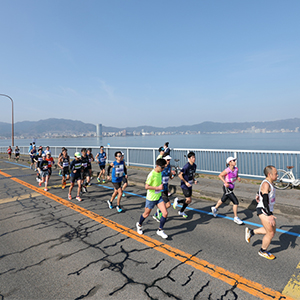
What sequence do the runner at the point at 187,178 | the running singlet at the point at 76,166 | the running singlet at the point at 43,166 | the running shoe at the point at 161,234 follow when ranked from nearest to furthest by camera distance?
the running shoe at the point at 161,234 < the runner at the point at 187,178 < the running singlet at the point at 76,166 < the running singlet at the point at 43,166

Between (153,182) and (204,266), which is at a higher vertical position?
(153,182)

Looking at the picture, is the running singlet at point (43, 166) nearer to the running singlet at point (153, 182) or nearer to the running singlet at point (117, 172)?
the running singlet at point (117, 172)

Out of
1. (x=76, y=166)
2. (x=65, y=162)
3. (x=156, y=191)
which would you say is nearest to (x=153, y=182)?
(x=156, y=191)

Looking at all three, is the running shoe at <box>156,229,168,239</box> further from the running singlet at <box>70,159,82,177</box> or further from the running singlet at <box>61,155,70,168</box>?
the running singlet at <box>61,155,70,168</box>

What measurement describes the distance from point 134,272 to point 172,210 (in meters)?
3.66

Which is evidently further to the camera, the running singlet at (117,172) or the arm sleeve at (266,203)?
the running singlet at (117,172)

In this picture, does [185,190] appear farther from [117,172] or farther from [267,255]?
[267,255]

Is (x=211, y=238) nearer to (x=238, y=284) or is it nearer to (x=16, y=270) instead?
(x=238, y=284)

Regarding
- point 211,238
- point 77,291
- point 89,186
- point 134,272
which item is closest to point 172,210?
point 211,238

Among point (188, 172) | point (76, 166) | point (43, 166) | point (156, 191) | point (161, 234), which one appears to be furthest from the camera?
point (43, 166)

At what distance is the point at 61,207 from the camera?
7.44m

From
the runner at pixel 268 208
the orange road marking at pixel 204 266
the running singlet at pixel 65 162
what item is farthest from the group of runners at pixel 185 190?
the running singlet at pixel 65 162

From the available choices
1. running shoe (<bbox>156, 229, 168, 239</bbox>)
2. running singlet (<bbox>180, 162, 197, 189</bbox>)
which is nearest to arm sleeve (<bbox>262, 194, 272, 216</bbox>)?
running shoe (<bbox>156, 229, 168, 239</bbox>)

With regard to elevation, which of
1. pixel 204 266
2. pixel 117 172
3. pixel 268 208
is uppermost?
pixel 117 172
